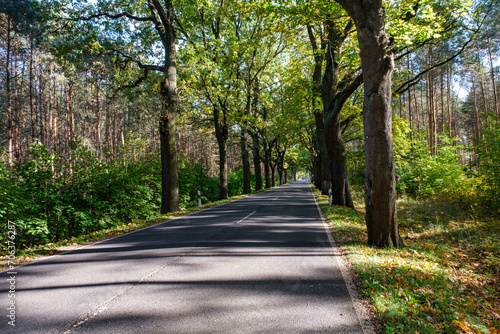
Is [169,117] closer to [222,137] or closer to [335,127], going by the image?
[222,137]

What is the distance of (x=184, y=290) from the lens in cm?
400

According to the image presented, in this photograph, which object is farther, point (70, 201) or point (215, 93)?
point (215, 93)

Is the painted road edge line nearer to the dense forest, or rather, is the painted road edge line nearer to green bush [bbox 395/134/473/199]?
the dense forest

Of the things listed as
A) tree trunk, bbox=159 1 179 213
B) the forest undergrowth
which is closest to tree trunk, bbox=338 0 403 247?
the forest undergrowth

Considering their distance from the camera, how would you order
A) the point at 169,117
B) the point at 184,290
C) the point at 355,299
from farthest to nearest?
the point at 169,117 → the point at 184,290 → the point at 355,299

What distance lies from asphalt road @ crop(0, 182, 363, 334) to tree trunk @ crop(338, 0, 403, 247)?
1.54m

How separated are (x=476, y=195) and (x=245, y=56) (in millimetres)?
17091

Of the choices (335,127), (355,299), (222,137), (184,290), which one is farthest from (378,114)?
(222,137)

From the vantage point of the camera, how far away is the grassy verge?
3.26 metres

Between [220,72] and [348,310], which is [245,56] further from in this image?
[348,310]

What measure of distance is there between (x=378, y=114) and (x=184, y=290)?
18.7ft

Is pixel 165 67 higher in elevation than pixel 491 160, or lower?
higher

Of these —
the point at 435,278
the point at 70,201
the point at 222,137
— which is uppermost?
the point at 222,137

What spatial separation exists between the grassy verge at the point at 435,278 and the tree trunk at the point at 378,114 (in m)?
0.77
